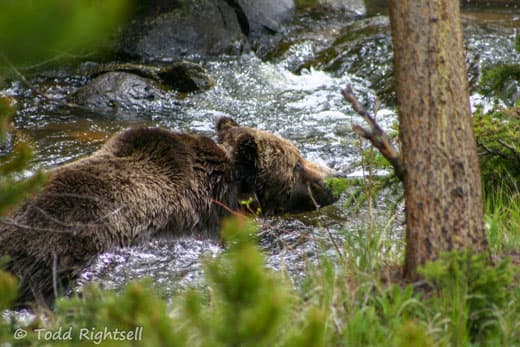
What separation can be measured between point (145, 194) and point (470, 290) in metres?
2.86

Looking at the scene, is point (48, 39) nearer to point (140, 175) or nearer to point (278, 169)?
point (140, 175)

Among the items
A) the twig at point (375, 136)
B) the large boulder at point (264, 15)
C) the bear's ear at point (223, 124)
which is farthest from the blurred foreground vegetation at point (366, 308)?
the large boulder at point (264, 15)

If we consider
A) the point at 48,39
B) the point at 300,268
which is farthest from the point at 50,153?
the point at 48,39

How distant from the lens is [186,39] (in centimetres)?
1438

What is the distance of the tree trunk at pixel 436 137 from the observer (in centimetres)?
372

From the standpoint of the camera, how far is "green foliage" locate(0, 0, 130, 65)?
1959 mm

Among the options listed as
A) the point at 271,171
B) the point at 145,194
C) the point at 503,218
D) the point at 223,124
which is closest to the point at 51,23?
the point at 145,194

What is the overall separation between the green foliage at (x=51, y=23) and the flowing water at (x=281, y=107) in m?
3.90

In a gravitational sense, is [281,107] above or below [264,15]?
below

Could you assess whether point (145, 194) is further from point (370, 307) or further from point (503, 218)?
point (503, 218)

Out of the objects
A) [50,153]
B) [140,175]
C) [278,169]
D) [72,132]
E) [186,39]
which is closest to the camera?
[140,175]

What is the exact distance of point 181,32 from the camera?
14.4 meters

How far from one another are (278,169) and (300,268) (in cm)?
118

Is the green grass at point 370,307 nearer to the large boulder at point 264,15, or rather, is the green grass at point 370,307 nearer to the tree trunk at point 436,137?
the tree trunk at point 436,137
